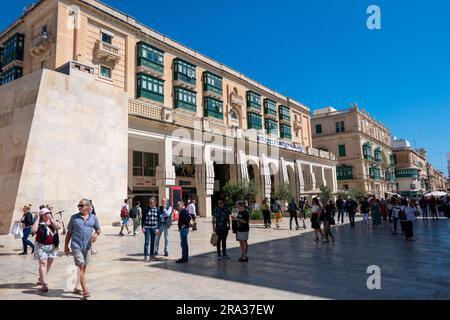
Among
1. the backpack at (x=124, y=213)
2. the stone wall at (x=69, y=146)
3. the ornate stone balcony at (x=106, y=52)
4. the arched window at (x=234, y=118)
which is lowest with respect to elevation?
the backpack at (x=124, y=213)

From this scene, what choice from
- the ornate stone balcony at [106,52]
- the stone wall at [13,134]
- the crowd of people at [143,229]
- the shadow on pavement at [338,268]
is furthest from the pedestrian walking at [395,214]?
the ornate stone balcony at [106,52]

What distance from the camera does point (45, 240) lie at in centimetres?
609

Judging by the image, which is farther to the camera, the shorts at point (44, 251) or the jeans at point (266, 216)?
the jeans at point (266, 216)

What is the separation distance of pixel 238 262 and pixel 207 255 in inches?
57.8

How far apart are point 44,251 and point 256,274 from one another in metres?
4.27

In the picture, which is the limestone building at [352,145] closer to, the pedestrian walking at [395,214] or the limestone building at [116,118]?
the limestone building at [116,118]

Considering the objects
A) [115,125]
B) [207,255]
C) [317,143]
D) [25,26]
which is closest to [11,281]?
[207,255]

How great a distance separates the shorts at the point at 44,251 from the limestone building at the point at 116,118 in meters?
9.24

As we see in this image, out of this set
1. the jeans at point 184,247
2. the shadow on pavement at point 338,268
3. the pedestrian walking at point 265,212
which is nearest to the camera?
the shadow on pavement at point 338,268

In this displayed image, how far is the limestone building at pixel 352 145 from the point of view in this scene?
55.3 meters

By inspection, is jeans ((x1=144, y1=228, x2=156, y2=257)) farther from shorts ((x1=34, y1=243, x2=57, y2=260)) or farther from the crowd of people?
shorts ((x1=34, y1=243, x2=57, y2=260))

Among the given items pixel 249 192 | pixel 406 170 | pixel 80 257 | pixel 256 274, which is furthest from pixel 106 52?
pixel 406 170

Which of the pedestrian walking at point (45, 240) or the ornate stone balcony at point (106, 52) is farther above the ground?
the ornate stone balcony at point (106, 52)

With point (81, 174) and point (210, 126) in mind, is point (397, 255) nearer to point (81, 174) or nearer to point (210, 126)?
point (81, 174)
